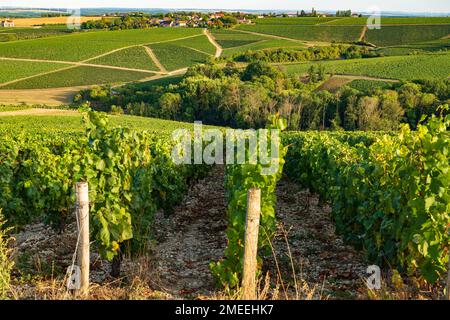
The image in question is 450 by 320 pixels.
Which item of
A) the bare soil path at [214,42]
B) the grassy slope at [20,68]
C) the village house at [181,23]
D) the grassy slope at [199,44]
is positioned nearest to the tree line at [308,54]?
the bare soil path at [214,42]

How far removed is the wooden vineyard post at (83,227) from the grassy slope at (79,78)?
66698 millimetres

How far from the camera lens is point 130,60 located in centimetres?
8150

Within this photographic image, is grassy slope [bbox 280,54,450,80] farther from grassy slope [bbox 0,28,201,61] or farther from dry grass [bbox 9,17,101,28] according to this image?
dry grass [bbox 9,17,101,28]

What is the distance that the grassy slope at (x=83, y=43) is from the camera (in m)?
82.0

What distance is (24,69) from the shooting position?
7319 centimetres

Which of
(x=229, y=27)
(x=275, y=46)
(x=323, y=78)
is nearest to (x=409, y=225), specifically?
(x=323, y=78)

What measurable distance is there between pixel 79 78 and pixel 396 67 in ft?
143

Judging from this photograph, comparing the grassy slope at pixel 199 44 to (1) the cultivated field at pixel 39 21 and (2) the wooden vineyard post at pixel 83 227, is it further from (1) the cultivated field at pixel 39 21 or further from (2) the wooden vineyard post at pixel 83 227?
(2) the wooden vineyard post at pixel 83 227

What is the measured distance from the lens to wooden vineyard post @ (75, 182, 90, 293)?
5.14m

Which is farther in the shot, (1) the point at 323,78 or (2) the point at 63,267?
(1) the point at 323,78

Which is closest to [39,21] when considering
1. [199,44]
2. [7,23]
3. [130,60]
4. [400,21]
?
[7,23]

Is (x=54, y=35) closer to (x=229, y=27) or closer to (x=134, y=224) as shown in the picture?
(x=229, y=27)

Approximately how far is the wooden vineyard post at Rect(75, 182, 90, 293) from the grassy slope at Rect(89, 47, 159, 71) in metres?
75.7

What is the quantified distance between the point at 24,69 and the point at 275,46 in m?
40.3
